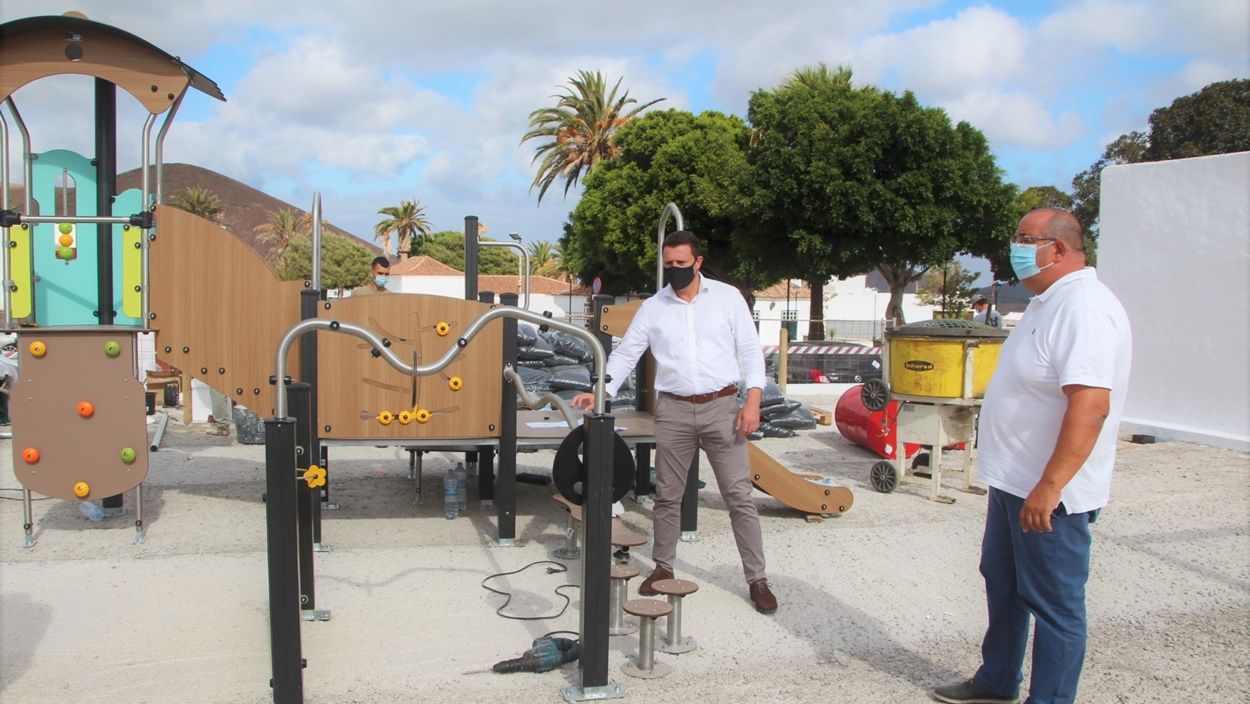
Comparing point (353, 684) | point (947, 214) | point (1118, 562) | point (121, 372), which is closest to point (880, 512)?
point (1118, 562)

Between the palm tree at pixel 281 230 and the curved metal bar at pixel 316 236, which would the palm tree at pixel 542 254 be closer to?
the palm tree at pixel 281 230

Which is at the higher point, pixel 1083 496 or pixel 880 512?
pixel 1083 496

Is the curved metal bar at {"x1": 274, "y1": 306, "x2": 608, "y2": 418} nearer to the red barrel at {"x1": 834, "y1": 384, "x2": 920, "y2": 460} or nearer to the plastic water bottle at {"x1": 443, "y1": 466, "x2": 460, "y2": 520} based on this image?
the plastic water bottle at {"x1": 443, "y1": 466, "x2": 460, "y2": 520}

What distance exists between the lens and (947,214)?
30.8m

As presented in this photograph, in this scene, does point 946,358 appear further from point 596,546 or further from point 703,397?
point 596,546

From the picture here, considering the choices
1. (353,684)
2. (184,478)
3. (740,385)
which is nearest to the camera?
(353,684)

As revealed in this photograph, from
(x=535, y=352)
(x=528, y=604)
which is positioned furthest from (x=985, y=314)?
(x=528, y=604)

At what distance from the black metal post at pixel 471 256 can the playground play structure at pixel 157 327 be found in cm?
2

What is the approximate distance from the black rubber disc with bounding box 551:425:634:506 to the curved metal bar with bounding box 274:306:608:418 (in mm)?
155

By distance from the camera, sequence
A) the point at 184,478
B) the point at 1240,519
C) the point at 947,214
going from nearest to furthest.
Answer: the point at 1240,519, the point at 184,478, the point at 947,214

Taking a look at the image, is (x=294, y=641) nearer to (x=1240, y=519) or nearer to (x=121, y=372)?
(x=121, y=372)

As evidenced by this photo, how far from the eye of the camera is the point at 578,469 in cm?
395

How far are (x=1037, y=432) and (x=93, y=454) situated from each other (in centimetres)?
558

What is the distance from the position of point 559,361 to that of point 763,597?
699 cm
